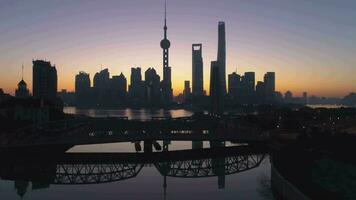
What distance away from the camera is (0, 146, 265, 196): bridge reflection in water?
223ft

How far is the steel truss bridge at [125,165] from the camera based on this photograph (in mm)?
69312

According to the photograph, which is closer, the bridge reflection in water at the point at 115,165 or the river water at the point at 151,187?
the river water at the point at 151,187

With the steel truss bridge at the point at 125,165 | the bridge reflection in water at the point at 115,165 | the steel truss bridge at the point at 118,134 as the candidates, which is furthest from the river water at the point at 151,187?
the steel truss bridge at the point at 118,134

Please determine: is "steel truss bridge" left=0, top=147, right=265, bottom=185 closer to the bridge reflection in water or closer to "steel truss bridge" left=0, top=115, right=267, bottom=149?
the bridge reflection in water

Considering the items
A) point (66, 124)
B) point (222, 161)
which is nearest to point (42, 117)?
point (66, 124)

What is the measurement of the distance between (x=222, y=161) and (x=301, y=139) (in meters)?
17.9

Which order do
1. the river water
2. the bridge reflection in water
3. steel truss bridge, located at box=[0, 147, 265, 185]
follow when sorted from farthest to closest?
steel truss bridge, located at box=[0, 147, 265, 185]
the bridge reflection in water
the river water

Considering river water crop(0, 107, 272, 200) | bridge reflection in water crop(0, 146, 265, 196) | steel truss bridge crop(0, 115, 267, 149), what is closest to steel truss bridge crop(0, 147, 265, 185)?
bridge reflection in water crop(0, 146, 265, 196)

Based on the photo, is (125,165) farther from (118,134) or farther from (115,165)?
(118,134)

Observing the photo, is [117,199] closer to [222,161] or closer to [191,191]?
[191,191]

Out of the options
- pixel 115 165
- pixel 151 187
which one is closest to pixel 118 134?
pixel 115 165

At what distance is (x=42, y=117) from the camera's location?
401ft

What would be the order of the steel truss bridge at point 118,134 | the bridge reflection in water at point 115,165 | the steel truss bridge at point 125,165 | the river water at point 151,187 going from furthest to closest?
the steel truss bridge at point 118,134
the steel truss bridge at point 125,165
the bridge reflection in water at point 115,165
the river water at point 151,187

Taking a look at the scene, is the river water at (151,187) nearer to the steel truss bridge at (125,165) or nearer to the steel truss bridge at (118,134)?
the steel truss bridge at (125,165)
